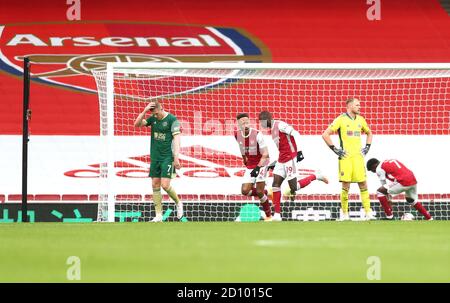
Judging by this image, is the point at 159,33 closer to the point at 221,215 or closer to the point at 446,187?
the point at 221,215

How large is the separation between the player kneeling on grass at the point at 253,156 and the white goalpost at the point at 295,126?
3.10m

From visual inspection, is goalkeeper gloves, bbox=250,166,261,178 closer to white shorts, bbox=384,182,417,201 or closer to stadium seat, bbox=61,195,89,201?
white shorts, bbox=384,182,417,201

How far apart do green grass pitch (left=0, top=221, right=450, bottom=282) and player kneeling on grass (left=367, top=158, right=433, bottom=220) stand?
5221mm

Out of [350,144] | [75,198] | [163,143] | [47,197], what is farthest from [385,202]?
[47,197]

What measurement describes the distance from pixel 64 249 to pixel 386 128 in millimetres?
11742

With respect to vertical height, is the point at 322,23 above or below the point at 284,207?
above

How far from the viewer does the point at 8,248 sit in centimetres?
755

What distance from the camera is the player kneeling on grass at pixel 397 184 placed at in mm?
15312

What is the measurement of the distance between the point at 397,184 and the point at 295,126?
128 inches

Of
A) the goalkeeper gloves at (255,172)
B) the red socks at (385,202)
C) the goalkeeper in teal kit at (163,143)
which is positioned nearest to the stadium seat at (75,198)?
the goalkeeper in teal kit at (163,143)

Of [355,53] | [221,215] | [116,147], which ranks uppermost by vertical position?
[355,53]

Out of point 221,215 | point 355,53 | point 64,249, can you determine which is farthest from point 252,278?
point 355,53

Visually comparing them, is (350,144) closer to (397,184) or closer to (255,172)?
(255,172)

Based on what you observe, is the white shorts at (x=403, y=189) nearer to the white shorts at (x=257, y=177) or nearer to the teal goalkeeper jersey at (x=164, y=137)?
the white shorts at (x=257, y=177)
